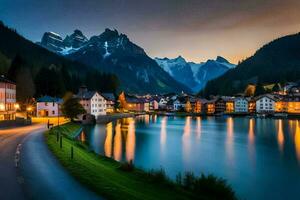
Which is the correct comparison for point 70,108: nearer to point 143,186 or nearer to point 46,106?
point 46,106

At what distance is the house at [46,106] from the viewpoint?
108062 mm

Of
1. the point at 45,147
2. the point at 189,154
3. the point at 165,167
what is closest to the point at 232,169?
the point at 165,167

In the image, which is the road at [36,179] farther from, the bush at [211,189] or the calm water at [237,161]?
the calm water at [237,161]

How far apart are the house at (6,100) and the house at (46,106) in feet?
54.3

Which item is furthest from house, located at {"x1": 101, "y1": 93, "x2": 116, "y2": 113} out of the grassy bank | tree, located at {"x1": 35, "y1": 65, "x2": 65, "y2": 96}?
the grassy bank

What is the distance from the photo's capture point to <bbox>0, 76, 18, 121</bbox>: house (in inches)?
3214

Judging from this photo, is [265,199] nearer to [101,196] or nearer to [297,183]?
[297,183]

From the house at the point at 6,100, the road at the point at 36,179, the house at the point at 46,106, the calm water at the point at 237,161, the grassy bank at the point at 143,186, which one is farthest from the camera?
the house at the point at 46,106

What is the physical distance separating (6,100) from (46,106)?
24.5 meters

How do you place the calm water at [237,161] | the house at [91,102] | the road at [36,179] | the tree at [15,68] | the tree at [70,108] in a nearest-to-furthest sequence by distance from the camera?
the road at [36,179] → the calm water at [237,161] → the tree at [70,108] → the tree at [15,68] → the house at [91,102]

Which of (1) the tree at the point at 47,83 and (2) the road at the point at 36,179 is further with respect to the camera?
(1) the tree at the point at 47,83

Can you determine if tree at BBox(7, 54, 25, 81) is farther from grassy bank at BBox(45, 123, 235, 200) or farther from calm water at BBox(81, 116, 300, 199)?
grassy bank at BBox(45, 123, 235, 200)

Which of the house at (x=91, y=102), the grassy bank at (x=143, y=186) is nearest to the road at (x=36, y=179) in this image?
the grassy bank at (x=143, y=186)

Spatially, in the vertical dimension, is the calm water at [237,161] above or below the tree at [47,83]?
below
